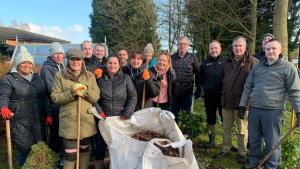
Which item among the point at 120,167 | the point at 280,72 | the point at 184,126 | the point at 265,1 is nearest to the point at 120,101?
the point at 120,167

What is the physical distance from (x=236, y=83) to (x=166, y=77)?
117cm

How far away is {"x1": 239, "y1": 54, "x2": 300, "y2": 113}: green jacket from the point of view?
2.48 metres

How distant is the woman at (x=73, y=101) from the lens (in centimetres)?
230

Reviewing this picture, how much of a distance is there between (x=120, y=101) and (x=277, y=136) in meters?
2.27

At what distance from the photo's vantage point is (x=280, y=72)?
8.41ft

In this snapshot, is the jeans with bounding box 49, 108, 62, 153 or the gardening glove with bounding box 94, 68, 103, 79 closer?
the gardening glove with bounding box 94, 68, 103, 79

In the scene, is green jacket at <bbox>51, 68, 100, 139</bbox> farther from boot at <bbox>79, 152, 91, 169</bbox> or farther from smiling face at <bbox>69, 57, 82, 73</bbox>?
boot at <bbox>79, 152, 91, 169</bbox>

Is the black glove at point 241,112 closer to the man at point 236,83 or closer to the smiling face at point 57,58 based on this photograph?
the man at point 236,83

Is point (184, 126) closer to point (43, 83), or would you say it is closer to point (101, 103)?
point (101, 103)

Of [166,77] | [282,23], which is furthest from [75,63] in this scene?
[282,23]

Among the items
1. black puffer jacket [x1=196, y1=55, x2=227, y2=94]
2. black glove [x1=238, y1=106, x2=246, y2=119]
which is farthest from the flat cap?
black glove [x1=238, y1=106, x2=246, y2=119]

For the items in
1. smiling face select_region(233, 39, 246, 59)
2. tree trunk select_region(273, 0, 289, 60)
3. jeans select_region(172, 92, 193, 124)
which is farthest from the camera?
tree trunk select_region(273, 0, 289, 60)

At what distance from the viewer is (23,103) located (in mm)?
2521

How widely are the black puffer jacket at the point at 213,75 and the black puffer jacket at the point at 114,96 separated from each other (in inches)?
62.5
